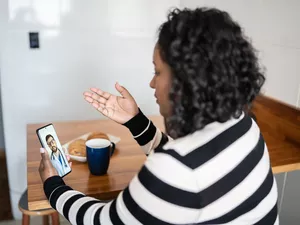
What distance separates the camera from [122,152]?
48.6 inches

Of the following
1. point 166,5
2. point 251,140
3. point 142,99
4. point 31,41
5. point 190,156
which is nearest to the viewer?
point 190,156

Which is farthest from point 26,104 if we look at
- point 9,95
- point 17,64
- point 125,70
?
point 125,70

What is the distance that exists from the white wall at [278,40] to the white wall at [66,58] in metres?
0.65

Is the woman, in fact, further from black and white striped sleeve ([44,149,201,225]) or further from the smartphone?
the smartphone

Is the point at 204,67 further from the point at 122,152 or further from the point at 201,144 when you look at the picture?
the point at 122,152

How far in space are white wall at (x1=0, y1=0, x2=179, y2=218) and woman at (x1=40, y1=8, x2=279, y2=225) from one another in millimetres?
1341

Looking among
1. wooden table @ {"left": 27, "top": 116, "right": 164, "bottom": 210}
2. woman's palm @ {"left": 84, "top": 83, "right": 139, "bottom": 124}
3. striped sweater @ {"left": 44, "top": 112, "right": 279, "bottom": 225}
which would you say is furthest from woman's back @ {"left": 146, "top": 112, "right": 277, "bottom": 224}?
woman's palm @ {"left": 84, "top": 83, "right": 139, "bottom": 124}

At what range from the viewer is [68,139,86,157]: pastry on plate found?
1164 mm

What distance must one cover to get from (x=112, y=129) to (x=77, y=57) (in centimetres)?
81

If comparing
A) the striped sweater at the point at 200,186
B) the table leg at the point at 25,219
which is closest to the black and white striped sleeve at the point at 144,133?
the striped sweater at the point at 200,186

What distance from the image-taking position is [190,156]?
0.68m

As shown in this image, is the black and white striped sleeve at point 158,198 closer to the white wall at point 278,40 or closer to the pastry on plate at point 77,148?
the pastry on plate at point 77,148

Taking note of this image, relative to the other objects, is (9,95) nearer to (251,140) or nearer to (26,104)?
(26,104)

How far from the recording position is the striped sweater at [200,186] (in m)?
0.67
